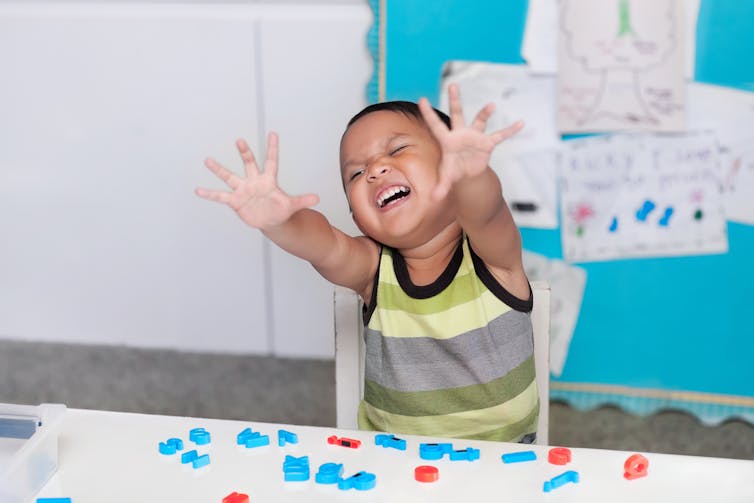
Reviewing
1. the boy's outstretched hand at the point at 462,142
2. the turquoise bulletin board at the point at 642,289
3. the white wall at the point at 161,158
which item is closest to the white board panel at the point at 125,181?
the white wall at the point at 161,158

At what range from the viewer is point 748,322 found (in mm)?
1957

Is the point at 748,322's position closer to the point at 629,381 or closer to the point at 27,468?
the point at 629,381

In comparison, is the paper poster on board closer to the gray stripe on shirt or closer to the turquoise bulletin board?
the turquoise bulletin board

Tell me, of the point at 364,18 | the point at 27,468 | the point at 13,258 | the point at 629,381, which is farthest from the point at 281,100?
the point at 27,468

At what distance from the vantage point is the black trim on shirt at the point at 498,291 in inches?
43.8

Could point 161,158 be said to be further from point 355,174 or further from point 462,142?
point 462,142

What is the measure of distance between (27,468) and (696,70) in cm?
156

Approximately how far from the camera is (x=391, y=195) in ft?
3.55

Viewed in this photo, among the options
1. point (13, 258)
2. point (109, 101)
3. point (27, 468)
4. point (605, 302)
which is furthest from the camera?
point (13, 258)

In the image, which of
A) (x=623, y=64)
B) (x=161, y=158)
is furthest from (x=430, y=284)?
(x=161, y=158)

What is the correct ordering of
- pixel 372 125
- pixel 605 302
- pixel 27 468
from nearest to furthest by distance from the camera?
pixel 27 468 < pixel 372 125 < pixel 605 302

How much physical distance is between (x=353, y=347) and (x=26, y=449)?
1.57ft

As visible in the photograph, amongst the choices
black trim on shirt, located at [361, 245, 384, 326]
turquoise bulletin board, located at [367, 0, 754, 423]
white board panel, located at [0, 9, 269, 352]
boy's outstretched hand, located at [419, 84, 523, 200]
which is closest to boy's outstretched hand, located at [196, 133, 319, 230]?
boy's outstretched hand, located at [419, 84, 523, 200]

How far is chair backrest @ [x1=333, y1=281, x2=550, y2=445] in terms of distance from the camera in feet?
3.74
